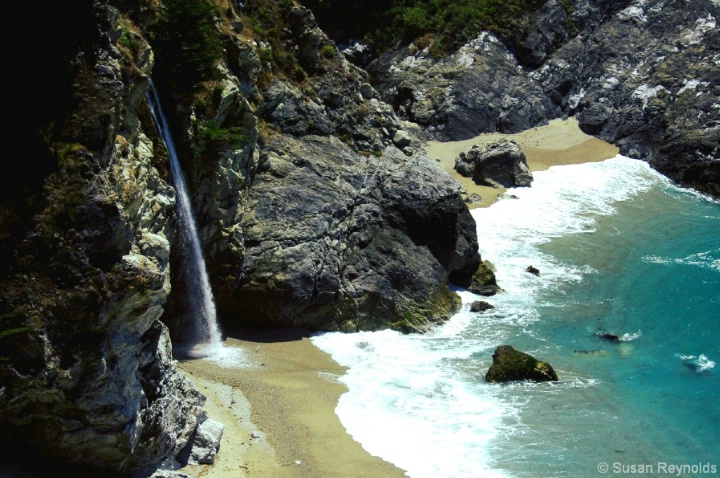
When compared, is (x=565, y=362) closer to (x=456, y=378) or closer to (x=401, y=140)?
(x=456, y=378)

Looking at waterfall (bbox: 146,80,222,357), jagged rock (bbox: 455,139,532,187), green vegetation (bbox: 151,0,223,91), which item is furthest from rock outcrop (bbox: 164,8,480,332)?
jagged rock (bbox: 455,139,532,187)

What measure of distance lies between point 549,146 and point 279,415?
29.5 m

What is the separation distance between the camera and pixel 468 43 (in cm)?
4612

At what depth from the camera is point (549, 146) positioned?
136ft

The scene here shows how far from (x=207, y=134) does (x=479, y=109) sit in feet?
86.4

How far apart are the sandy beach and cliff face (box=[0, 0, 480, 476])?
106 centimetres

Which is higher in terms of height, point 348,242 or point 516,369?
point 348,242

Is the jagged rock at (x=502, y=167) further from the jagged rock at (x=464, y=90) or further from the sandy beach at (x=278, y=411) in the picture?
the sandy beach at (x=278, y=411)

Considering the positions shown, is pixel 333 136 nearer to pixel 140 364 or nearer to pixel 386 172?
pixel 386 172

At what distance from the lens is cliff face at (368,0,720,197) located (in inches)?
1612

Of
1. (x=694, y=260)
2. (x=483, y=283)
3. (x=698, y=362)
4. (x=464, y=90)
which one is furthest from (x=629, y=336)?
(x=464, y=90)

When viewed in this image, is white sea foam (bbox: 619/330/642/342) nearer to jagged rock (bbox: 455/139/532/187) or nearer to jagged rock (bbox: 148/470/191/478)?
jagged rock (bbox: 148/470/191/478)

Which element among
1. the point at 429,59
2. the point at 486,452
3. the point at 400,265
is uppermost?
the point at 429,59

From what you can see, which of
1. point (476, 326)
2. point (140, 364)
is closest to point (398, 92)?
Answer: point (476, 326)
